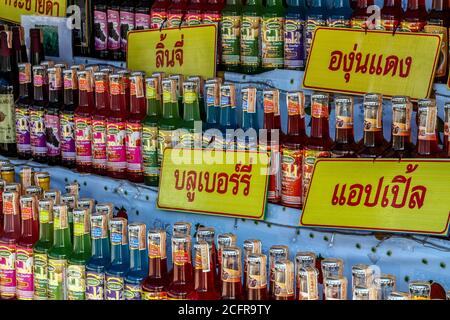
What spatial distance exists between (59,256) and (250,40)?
2.90 ft

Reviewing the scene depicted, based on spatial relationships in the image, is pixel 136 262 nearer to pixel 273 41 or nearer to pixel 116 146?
pixel 116 146

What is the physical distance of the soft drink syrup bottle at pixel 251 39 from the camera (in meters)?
2.93

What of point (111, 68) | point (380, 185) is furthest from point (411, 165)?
point (111, 68)

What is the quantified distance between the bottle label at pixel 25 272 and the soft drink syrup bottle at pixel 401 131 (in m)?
1.03

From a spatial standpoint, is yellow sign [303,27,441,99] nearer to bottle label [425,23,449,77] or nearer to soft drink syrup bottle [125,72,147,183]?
bottle label [425,23,449,77]

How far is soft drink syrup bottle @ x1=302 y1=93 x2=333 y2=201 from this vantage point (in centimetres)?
256

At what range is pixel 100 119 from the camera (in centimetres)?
300

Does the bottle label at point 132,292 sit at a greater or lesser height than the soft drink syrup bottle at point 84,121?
lesser

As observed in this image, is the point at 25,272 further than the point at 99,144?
No

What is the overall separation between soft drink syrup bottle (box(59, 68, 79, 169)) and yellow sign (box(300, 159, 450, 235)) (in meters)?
0.94

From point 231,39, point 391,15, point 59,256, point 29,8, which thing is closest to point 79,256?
point 59,256

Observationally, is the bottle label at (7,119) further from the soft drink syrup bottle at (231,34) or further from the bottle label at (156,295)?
the bottle label at (156,295)

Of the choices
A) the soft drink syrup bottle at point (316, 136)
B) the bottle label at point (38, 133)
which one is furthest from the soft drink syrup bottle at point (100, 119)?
the soft drink syrup bottle at point (316, 136)

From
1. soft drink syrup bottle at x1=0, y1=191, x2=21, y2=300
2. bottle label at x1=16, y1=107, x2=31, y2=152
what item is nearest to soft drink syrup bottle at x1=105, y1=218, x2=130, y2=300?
soft drink syrup bottle at x1=0, y1=191, x2=21, y2=300
